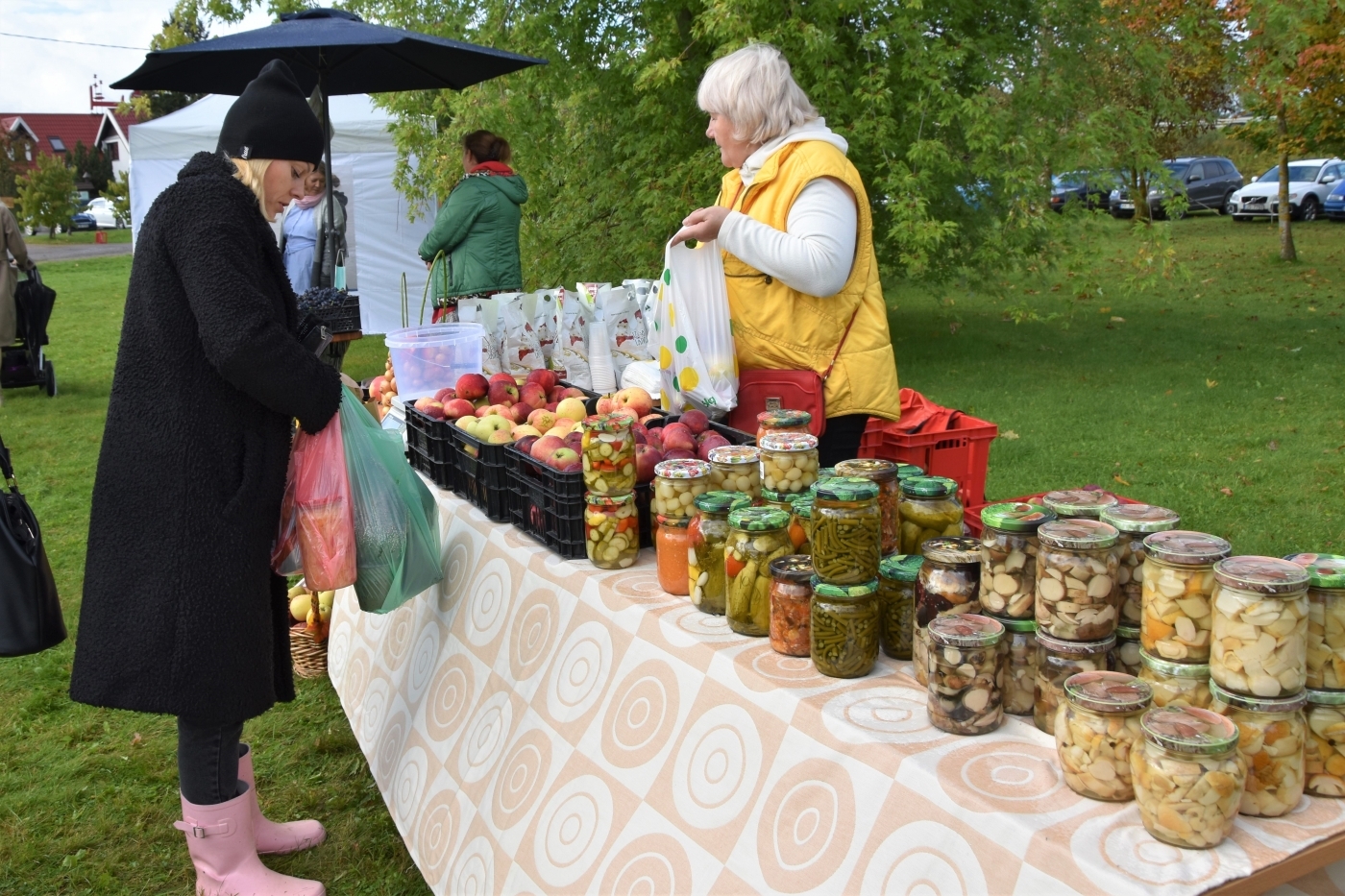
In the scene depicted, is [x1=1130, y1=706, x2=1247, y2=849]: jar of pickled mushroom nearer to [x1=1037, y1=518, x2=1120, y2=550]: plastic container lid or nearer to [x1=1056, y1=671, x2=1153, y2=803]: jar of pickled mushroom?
[x1=1056, y1=671, x2=1153, y2=803]: jar of pickled mushroom

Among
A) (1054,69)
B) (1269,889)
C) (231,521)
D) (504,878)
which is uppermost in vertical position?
(1054,69)

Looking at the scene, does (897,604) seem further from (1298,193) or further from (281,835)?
(1298,193)

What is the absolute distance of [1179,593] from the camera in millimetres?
1506

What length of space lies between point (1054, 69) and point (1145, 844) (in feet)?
28.0

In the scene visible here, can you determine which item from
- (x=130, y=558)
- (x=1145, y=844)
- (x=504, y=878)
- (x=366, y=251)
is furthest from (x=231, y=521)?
(x=366, y=251)

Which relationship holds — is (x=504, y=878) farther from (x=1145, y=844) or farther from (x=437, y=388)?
(x=437, y=388)

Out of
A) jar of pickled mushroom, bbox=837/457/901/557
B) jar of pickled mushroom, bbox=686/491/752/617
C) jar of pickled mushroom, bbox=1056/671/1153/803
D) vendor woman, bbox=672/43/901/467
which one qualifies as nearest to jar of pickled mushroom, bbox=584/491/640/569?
jar of pickled mushroom, bbox=686/491/752/617

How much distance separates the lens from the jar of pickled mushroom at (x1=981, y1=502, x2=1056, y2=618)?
1694 mm

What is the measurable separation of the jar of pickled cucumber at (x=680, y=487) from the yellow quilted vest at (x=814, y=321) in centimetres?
66

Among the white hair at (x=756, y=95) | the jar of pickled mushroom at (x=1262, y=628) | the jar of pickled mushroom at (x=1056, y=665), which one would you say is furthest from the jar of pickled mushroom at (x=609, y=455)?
the jar of pickled mushroom at (x=1262, y=628)

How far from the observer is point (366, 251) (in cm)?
1235

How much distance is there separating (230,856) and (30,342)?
8526mm

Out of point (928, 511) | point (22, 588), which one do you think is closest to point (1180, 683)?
point (928, 511)

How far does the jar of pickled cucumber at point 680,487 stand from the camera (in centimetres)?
237
